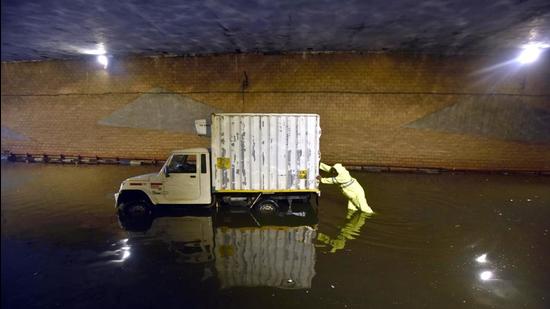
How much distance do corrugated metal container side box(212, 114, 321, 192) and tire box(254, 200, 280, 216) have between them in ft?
1.50

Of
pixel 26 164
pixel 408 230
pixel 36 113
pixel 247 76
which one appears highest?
pixel 247 76

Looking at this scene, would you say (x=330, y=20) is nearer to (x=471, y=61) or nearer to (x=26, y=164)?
(x=471, y=61)

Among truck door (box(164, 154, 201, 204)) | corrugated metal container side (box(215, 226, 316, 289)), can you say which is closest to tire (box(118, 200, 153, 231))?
truck door (box(164, 154, 201, 204))

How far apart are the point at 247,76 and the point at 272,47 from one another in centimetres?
187

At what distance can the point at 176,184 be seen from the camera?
25.2ft

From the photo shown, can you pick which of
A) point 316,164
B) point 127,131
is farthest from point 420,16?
point 127,131

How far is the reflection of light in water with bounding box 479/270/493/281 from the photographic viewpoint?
511cm

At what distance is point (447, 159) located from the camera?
13.1 metres

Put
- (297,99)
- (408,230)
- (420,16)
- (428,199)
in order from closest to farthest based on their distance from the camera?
(408,230) < (420,16) < (428,199) < (297,99)

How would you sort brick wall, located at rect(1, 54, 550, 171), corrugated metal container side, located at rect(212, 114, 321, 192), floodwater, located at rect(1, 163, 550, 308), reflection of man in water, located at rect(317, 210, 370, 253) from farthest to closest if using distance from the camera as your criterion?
brick wall, located at rect(1, 54, 550, 171), corrugated metal container side, located at rect(212, 114, 321, 192), reflection of man in water, located at rect(317, 210, 370, 253), floodwater, located at rect(1, 163, 550, 308)

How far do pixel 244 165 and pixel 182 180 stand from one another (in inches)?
70.8

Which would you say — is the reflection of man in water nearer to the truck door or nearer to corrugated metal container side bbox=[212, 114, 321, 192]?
corrugated metal container side bbox=[212, 114, 321, 192]

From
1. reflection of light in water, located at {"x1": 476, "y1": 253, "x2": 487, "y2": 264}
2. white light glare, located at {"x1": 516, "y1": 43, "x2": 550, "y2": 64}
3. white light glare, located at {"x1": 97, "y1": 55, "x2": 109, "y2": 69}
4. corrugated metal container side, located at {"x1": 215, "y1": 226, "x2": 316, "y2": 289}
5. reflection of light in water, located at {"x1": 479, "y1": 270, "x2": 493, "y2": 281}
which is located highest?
white light glare, located at {"x1": 97, "y1": 55, "x2": 109, "y2": 69}

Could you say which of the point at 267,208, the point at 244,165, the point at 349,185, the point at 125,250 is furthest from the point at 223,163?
the point at 349,185
